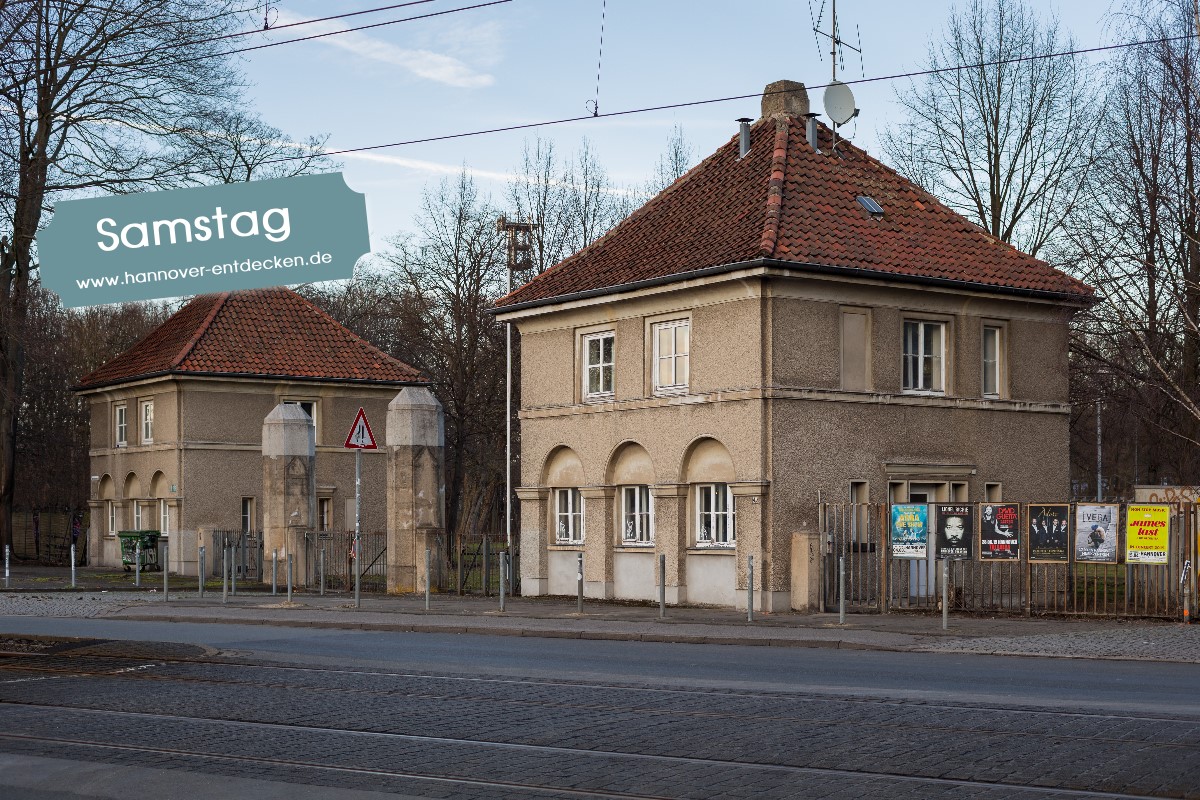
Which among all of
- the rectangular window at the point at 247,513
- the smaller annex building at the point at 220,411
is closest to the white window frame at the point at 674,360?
the smaller annex building at the point at 220,411

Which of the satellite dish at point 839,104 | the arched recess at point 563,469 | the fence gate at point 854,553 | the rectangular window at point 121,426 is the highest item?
the satellite dish at point 839,104

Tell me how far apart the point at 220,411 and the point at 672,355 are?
23.1m

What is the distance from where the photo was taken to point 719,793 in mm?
9914

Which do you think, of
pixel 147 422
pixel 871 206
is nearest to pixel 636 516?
pixel 871 206

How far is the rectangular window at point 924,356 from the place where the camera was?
97.9 ft

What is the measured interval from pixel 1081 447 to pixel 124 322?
1666 inches

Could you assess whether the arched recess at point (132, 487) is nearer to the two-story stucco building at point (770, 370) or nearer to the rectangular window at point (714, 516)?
the two-story stucco building at point (770, 370)

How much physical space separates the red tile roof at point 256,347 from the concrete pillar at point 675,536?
2281cm

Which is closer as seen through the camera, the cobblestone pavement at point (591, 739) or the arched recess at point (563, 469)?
the cobblestone pavement at point (591, 739)

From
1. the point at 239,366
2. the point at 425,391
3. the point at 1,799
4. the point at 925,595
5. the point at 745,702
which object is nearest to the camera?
the point at 1,799

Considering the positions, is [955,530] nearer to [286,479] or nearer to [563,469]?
[563,469]

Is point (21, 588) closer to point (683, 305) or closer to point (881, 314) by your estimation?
point (683, 305)

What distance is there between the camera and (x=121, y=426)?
173 feet

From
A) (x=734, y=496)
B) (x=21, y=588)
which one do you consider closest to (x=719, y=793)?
(x=734, y=496)
